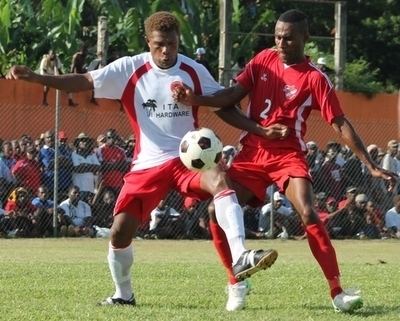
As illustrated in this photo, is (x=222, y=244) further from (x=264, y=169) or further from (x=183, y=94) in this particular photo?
(x=183, y=94)

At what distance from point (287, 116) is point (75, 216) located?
35.6 feet

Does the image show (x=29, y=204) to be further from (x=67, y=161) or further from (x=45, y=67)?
(x=45, y=67)

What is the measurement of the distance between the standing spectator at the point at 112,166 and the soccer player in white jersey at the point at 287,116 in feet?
34.2

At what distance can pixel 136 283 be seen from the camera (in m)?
11.2

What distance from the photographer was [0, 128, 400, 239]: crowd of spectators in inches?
749

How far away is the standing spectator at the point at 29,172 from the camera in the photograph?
18922mm

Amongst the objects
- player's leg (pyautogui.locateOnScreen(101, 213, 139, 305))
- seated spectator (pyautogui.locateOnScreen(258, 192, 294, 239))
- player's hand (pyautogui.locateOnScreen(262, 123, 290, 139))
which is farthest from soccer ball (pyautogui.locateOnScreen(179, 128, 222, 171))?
seated spectator (pyautogui.locateOnScreen(258, 192, 294, 239))

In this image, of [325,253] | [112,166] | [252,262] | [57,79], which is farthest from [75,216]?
[252,262]

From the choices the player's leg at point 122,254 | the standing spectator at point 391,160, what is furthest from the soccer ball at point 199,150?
the standing spectator at point 391,160

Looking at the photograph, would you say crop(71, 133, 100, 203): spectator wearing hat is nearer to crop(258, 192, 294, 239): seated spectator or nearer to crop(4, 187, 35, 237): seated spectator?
crop(4, 187, 35, 237): seated spectator

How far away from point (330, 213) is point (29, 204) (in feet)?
17.2

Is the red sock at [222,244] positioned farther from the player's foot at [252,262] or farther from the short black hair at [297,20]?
the short black hair at [297,20]

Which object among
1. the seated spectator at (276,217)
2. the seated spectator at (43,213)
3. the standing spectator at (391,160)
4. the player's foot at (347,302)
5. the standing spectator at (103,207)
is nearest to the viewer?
the player's foot at (347,302)

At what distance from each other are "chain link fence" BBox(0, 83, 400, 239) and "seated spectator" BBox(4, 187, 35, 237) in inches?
0.6
